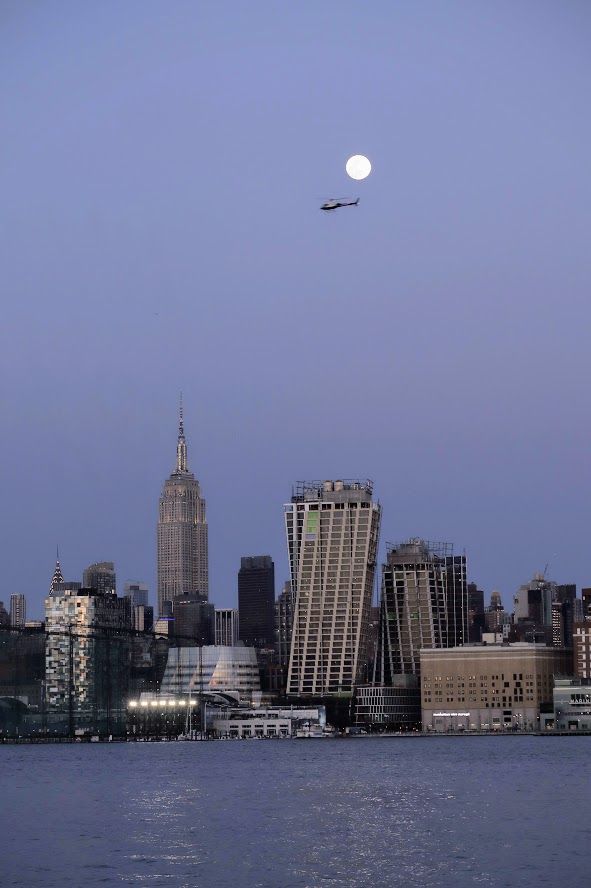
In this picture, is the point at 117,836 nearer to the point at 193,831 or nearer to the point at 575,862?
the point at 193,831

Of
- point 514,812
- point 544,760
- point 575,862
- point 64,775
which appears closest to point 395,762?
point 544,760

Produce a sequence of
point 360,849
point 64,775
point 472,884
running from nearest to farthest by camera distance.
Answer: point 472,884, point 360,849, point 64,775

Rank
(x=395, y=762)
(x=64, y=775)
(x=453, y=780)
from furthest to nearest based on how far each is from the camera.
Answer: (x=395, y=762), (x=64, y=775), (x=453, y=780)

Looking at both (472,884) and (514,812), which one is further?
(514,812)

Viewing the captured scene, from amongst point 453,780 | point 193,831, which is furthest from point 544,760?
point 193,831

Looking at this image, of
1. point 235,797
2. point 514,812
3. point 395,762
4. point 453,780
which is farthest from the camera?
point 395,762

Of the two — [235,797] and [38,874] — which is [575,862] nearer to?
[38,874]
